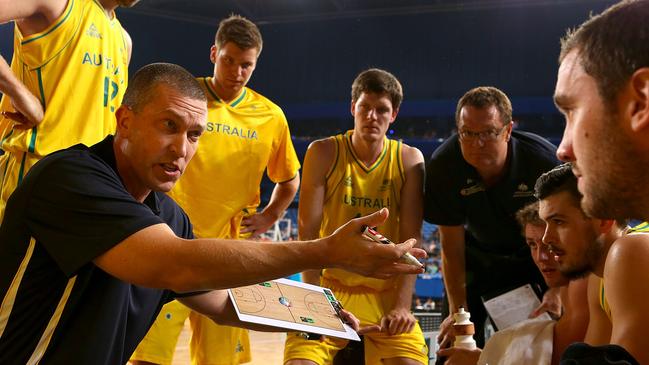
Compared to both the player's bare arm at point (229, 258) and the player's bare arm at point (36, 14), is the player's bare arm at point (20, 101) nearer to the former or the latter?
the player's bare arm at point (36, 14)

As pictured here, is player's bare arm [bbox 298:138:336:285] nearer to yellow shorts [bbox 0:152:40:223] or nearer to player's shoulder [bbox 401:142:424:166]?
player's shoulder [bbox 401:142:424:166]

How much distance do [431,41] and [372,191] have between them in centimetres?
1215

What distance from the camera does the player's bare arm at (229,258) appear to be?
5.90 feet

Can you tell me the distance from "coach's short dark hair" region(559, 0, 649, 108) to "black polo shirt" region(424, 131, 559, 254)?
2.55 meters

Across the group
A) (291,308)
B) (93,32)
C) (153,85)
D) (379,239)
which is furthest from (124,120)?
(93,32)

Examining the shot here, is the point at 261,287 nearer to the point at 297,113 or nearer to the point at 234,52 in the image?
the point at 234,52

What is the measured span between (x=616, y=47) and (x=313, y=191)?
2824mm

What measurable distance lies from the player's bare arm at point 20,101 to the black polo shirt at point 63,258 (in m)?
0.75

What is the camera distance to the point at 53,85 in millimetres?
2912

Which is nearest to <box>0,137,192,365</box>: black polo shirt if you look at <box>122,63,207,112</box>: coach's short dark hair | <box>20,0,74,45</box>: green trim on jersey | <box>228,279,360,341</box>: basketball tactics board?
<box>122,63,207,112</box>: coach's short dark hair

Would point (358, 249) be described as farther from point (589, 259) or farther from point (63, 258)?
point (589, 259)

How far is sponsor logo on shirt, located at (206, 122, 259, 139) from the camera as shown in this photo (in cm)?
395

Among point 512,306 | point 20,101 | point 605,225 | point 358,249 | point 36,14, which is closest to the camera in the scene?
point 358,249

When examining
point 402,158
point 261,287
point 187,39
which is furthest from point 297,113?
point 261,287
